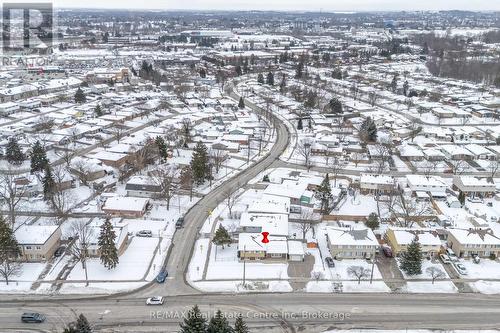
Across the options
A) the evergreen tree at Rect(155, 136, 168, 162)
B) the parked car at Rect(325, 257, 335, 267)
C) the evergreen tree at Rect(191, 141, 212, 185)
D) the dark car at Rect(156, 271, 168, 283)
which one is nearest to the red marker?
the parked car at Rect(325, 257, 335, 267)

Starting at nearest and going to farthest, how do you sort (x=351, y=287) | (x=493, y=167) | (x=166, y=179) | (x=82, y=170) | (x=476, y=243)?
1. (x=351, y=287)
2. (x=476, y=243)
3. (x=166, y=179)
4. (x=82, y=170)
5. (x=493, y=167)

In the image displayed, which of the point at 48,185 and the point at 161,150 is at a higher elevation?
the point at 161,150

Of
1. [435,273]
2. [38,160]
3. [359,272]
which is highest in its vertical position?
[38,160]

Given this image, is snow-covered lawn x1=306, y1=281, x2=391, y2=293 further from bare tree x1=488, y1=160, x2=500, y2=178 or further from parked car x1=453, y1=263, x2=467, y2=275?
bare tree x1=488, y1=160, x2=500, y2=178

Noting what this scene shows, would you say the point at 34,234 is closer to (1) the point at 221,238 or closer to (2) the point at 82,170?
(1) the point at 221,238

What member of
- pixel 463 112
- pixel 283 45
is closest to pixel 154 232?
pixel 463 112

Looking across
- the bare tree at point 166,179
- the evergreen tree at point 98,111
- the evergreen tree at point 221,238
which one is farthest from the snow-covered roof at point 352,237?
the evergreen tree at point 98,111

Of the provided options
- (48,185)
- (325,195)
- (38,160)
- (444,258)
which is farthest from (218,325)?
(38,160)
